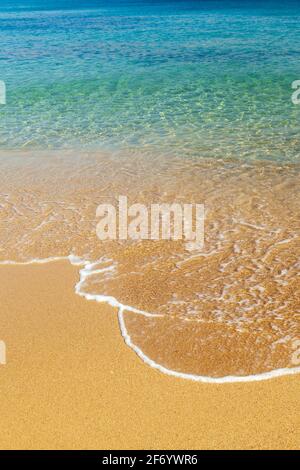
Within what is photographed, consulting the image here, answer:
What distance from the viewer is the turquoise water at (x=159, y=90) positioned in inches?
398

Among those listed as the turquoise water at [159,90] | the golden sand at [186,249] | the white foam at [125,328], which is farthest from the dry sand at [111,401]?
the turquoise water at [159,90]

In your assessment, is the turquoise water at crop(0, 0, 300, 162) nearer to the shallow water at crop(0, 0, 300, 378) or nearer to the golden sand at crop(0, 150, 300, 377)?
the shallow water at crop(0, 0, 300, 378)

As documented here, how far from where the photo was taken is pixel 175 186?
25.2ft

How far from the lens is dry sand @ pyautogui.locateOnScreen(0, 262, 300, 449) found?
3328mm

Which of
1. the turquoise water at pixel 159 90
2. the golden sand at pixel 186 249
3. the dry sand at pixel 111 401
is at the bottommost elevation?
the dry sand at pixel 111 401

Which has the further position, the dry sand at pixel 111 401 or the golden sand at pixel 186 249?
the golden sand at pixel 186 249

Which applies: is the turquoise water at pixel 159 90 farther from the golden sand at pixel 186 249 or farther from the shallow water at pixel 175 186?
the golden sand at pixel 186 249

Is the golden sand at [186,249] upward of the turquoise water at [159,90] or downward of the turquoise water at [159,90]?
downward

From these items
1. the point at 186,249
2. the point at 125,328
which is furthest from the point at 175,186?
the point at 125,328

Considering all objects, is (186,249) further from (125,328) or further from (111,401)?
(111,401)

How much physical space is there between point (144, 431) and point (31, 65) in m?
18.1

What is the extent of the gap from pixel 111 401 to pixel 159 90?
12.3 meters

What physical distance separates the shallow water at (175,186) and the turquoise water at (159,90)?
0.21ft
